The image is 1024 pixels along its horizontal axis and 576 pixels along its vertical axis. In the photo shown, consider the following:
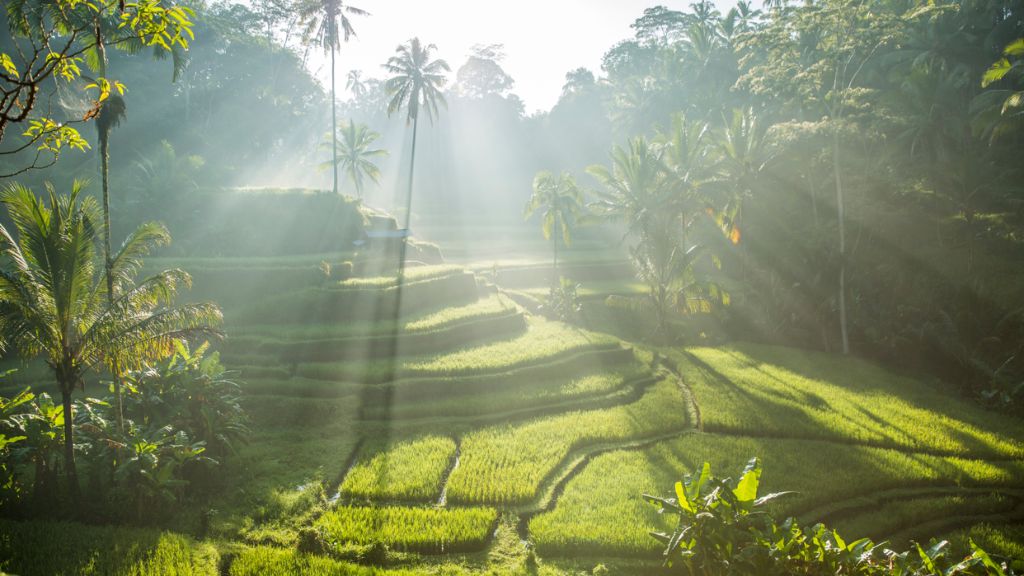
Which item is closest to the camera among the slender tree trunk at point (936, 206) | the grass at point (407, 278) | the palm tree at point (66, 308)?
the palm tree at point (66, 308)

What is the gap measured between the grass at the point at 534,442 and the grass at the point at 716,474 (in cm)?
63

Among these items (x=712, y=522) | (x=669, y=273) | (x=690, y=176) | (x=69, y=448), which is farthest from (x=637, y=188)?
(x=69, y=448)

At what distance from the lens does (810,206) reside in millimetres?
22844

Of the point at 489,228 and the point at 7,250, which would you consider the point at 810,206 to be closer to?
the point at 489,228

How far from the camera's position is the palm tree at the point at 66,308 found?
6.00 metres

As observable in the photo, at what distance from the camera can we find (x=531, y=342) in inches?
581

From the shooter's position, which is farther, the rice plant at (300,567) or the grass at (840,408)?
the grass at (840,408)

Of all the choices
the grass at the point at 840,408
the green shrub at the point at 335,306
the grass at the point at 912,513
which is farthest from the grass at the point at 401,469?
the grass at the point at 912,513

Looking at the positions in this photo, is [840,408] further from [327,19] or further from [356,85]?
[356,85]

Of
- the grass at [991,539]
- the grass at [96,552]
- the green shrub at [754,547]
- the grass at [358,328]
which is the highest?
the grass at [358,328]

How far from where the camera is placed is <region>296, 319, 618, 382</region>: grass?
37.0 feet

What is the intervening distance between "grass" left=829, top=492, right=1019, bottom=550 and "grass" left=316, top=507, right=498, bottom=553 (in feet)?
17.8

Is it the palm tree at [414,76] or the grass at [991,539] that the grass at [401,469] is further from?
the palm tree at [414,76]

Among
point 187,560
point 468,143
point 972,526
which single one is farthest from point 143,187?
point 468,143
